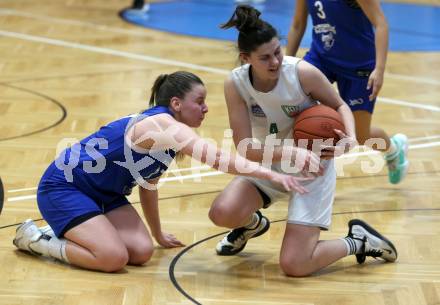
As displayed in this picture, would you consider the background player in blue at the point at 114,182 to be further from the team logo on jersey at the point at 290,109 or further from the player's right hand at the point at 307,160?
the team logo on jersey at the point at 290,109

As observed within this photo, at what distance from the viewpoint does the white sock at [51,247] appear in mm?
4328

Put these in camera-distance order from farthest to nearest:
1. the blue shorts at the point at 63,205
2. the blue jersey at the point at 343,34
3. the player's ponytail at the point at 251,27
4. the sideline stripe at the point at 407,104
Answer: the sideline stripe at the point at 407,104 < the blue jersey at the point at 343,34 < the blue shorts at the point at 63,205 < the player's ponytail at the point at 251,27

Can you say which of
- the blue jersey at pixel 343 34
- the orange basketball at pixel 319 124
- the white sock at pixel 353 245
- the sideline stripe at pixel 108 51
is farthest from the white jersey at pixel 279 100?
the sideline stripe at pixel 108 51

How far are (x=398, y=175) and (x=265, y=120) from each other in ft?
4.95

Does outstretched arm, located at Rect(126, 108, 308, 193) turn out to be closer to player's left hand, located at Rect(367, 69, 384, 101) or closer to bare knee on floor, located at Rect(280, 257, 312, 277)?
bare knee on floor, located at Rect(280, 257, 312, 277)

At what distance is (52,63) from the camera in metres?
9.14

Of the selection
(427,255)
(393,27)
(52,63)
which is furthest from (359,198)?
(393,27)

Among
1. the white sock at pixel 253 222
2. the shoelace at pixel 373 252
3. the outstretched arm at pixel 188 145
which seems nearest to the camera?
the outstretched arm at pixel 188 145

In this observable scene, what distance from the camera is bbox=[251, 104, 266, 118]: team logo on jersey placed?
4492 mm

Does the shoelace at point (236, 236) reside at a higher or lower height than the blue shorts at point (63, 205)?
lower

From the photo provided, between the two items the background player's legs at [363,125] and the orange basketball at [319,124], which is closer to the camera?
the orange basketball at [319,124]

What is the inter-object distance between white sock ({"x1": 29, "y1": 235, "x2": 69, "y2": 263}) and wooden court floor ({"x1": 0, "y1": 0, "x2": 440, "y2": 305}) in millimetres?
51

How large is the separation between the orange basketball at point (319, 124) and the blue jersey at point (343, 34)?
3.77ft

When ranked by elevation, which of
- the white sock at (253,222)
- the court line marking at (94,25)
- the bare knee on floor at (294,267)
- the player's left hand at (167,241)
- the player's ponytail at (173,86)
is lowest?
the court line marking at (94,25)
